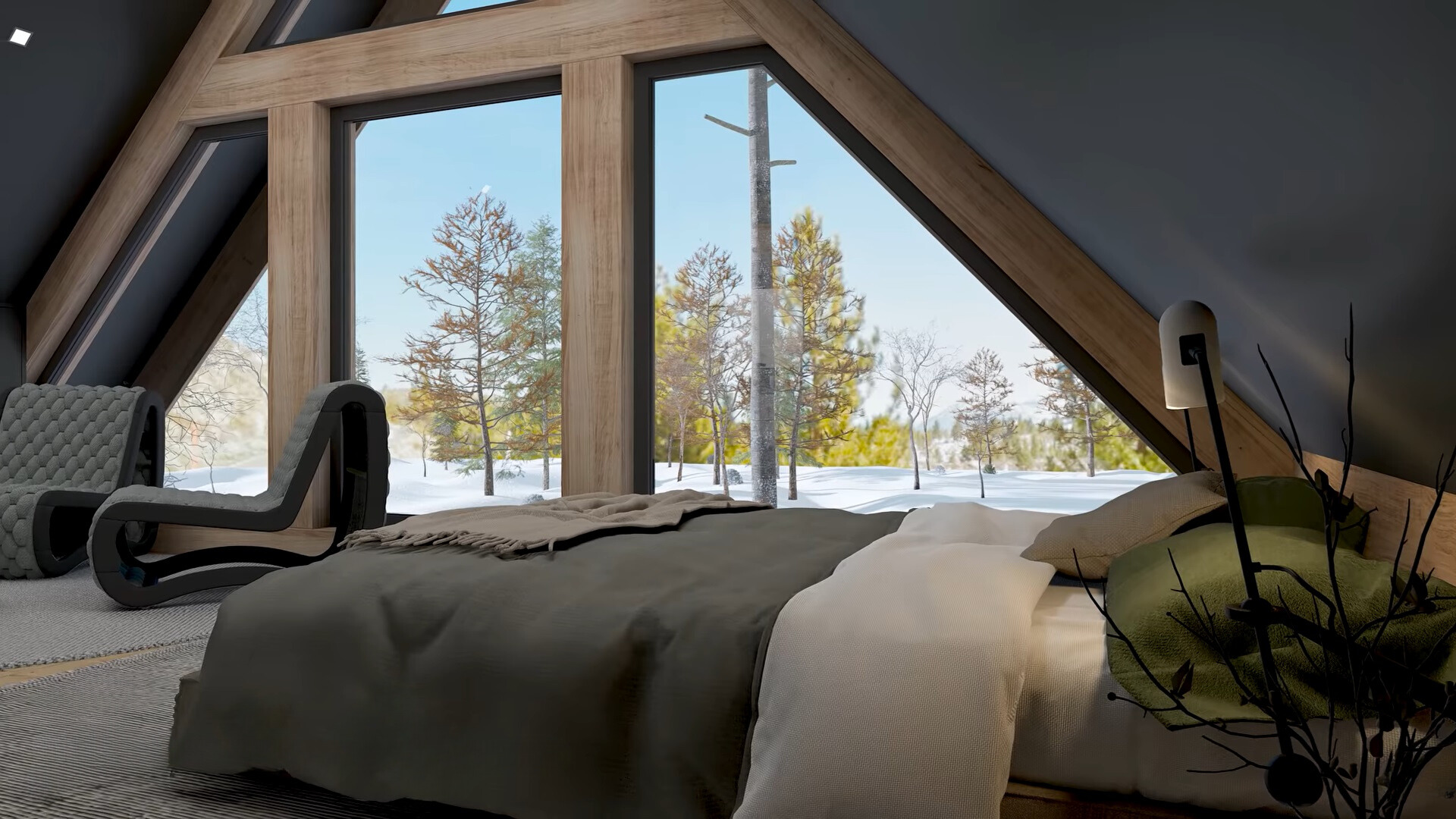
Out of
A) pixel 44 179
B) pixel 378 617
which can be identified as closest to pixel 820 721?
pixel 378 617

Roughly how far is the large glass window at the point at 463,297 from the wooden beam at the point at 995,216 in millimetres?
1307

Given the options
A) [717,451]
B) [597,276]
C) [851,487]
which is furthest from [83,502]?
[851,487]

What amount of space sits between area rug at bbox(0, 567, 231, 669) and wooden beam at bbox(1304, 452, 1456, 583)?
2914 mm

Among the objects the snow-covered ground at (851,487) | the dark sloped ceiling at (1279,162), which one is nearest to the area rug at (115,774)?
the dark sloped ceiling at (1279,162)

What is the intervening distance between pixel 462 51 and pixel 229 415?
2275mm

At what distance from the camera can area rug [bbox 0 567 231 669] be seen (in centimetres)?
305

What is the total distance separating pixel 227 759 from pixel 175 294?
4464 mm

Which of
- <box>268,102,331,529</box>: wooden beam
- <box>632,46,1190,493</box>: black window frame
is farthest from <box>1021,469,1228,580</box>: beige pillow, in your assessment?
<box>268,102,331,529</box>: wooden beam

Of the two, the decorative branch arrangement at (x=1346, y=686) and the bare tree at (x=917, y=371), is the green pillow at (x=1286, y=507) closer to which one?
the decorative branch arrangement at (x=1346, y=686)

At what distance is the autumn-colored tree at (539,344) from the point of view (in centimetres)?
461

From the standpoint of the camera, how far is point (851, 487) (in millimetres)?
4238

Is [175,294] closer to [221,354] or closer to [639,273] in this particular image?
[221,354]

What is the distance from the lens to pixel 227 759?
1.83 metres

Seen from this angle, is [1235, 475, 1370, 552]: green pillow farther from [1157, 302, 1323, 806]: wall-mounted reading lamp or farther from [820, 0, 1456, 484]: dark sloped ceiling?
[1157, 302, 1323, 806]: wall-mounted reading lamp
